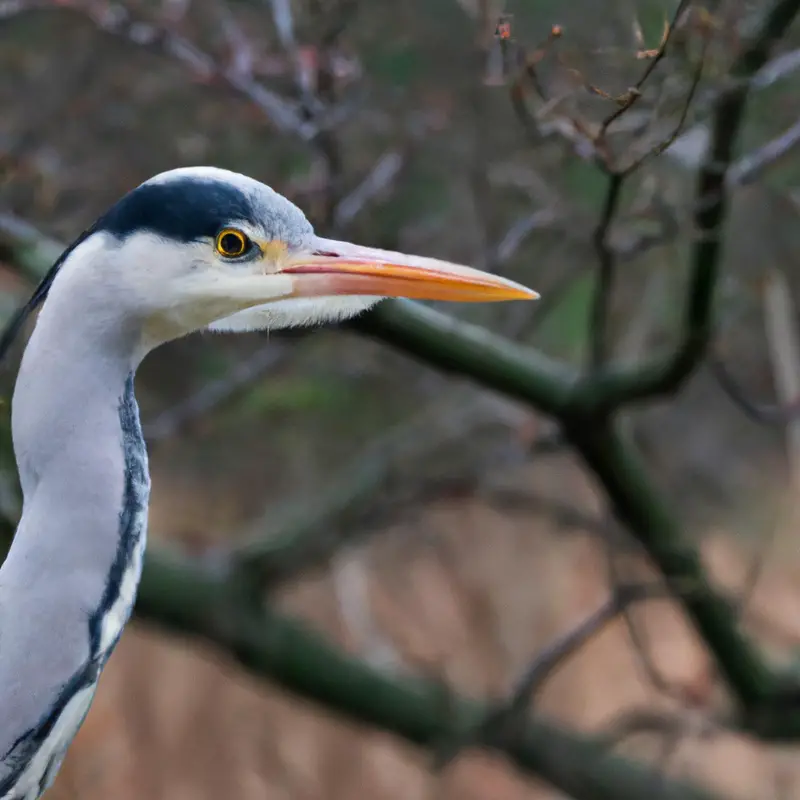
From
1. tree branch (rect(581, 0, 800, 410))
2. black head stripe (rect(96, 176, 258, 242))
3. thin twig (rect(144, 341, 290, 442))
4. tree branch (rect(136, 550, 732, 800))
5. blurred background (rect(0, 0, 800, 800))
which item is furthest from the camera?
tree branch (rect(136, 550, 732, 800))

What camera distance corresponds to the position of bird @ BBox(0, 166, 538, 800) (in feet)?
2.28

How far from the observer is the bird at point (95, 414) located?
0.70 meters

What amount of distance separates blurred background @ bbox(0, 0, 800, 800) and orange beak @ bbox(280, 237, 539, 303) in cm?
22

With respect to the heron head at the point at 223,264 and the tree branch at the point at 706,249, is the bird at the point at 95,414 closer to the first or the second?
the heron head at the point at 223,264

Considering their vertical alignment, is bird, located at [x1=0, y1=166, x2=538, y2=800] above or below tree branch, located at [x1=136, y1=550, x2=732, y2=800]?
above

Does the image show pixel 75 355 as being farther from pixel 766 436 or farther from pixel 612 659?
pixel 766 436

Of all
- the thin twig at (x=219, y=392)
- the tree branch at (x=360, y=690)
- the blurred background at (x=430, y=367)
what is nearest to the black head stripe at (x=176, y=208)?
the blurred background at (x=430, y=367)

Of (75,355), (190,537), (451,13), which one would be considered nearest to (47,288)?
(75,355)

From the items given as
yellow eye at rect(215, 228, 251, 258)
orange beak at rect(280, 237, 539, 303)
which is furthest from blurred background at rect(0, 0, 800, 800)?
yellow eye at rect(215, 228, 251, 258)

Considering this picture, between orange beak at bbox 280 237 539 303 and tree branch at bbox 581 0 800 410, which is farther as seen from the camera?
tree branch at bbox 581 0 800 410

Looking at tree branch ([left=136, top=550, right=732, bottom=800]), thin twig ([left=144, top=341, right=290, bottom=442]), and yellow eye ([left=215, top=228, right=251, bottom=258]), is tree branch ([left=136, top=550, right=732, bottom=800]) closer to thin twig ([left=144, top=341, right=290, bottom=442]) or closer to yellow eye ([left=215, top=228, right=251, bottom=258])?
thin twig ([left=144, top=341, right=290, bottom=442])

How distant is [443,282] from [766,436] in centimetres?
430

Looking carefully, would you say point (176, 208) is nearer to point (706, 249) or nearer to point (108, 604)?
point (108, 604)

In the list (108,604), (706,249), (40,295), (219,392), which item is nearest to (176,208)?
(40,295)
